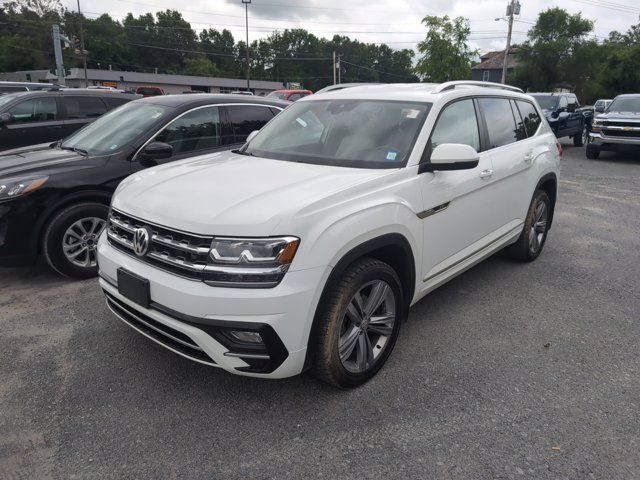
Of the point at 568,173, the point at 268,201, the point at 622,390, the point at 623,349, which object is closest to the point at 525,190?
the point at 623,349

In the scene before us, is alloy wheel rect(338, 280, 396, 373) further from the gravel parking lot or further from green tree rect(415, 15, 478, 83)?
green tree rect(415, 15, 478, 83)

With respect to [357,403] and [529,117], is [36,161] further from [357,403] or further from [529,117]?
[529,117]

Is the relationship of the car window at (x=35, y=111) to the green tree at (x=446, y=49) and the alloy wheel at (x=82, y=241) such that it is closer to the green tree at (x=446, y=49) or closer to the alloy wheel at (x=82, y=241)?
the alloy wheel at (x=82, y=241)

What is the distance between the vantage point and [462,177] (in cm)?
355

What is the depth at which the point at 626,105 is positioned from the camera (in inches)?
530

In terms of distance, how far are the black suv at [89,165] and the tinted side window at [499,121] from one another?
2833 mm

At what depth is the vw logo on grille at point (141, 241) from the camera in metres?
2.70

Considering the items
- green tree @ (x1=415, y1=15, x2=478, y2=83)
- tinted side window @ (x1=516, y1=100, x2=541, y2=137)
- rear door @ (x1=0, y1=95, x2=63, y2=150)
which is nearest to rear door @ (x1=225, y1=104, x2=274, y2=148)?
tinted side window @ (x1=516, y1=100, x2=541, y2=137)

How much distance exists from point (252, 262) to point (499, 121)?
298cm

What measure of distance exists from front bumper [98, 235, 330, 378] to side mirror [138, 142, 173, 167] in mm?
2416

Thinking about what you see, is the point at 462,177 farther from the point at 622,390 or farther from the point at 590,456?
the point at 590,456

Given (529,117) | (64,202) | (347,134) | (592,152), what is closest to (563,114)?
(592,152)

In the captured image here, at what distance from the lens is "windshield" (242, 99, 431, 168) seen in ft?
10.8

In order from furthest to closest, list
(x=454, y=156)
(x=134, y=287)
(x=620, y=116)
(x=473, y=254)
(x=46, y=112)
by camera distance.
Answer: (x=620, y=116)
(x=46, y=112)
(x=473, y=254)
(x=454, y=156)
(x=134, y=287)
